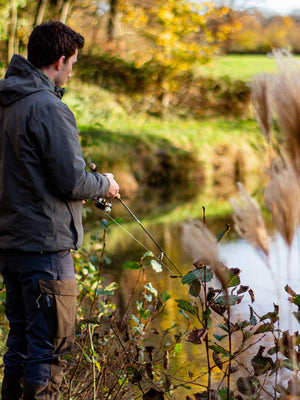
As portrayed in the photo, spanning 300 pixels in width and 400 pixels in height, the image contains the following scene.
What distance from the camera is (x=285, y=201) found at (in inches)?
58.7

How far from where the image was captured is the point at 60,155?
7.79 ft

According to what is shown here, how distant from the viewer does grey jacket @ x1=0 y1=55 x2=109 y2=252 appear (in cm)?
239

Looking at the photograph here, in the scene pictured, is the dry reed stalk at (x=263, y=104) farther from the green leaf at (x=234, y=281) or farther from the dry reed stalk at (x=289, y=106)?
the green leaf at (x=234, y=281)

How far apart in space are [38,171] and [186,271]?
3.94m

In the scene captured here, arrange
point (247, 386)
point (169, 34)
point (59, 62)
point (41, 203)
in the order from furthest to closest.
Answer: point (169, 34)
point (59, 62)
point (41, 203)
point (247, 386)

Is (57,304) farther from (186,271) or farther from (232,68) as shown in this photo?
(232,68)

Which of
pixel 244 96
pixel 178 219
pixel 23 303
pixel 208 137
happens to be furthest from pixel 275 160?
pixel 244 96

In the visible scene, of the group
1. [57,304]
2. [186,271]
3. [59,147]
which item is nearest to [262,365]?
[57,304]

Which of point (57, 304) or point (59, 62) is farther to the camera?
point (59, 62)

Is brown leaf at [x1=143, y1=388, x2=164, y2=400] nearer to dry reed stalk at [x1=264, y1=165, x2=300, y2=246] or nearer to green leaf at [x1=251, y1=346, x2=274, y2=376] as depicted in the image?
green leaf at [x1=251, y1=346, x2=274, y2=376]

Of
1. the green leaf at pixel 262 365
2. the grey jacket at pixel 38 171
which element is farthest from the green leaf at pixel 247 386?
the grey jacket at pixel 38 171

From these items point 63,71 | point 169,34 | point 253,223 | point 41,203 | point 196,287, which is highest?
point 169,34

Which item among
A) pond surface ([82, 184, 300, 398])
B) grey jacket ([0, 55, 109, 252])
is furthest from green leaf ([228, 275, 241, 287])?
pond surface ([82, 184, 300, 398])

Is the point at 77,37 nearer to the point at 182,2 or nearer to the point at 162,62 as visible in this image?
the point at 182,2
